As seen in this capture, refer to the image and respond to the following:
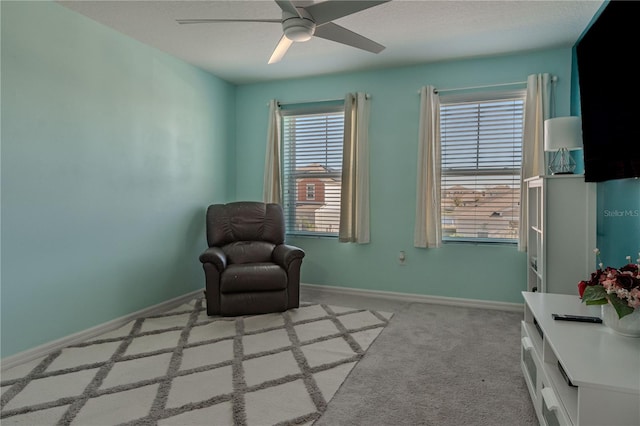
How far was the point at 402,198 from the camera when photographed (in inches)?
163

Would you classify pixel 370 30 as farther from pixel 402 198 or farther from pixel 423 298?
pixel 423 298

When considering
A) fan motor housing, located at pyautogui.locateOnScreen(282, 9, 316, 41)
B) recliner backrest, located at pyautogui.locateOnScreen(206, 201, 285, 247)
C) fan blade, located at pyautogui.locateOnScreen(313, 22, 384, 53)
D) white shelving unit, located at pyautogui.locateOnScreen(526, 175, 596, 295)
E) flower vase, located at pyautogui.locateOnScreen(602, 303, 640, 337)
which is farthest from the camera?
recliner backrest, located at pyautogui.locateOnScreen(206, 201, 285, 247)

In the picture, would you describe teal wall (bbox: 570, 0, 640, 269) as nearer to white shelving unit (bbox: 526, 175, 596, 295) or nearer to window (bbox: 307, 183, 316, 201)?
white shelving unit (bbox: 526, 175, 596, 295)

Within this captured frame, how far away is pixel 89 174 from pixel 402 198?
2.99m

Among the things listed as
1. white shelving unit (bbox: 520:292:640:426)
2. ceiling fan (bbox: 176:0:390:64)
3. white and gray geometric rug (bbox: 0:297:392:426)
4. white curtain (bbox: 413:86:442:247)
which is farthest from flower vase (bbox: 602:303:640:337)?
white curtain (bbox: 413:86:442:247)

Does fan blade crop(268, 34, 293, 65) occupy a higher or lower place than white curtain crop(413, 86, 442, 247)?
higher

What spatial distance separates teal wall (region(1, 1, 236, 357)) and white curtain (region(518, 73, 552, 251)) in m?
3.40

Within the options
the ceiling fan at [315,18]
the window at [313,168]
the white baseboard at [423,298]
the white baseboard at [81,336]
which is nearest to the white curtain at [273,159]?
the window at [313,168]

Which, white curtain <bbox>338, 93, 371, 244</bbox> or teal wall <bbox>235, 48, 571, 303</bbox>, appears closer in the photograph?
teal wall <bbox>235, 48, 571, 303</bbox>

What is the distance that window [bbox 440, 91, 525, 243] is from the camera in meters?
3.76

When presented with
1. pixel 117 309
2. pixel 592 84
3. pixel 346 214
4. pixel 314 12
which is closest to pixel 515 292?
pixel 346 214

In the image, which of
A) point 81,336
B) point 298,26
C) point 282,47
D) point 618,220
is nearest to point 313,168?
point 282,47

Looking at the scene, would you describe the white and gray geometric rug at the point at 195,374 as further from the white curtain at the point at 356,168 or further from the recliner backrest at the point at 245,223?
the white curtain at the point at 356,168

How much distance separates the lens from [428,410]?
1.98m
